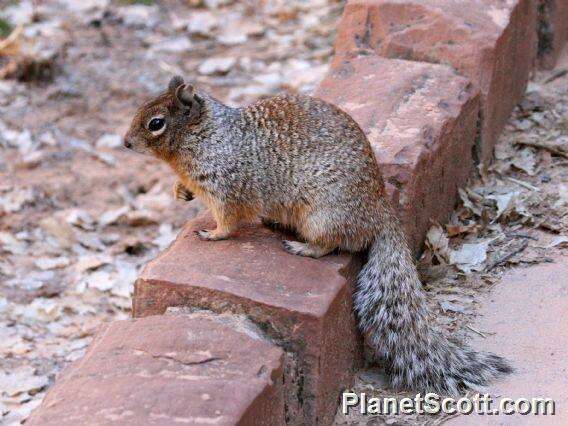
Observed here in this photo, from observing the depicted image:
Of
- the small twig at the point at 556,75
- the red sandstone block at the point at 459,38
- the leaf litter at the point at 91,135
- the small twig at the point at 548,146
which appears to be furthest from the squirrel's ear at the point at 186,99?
the small twig at the point at 556,75

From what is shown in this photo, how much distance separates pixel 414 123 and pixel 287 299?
1575 millimetres

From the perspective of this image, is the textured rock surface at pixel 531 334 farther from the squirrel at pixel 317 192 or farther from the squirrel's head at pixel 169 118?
the squirrel's head at pixel 169 118

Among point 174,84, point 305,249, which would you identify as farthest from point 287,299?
point 174,84

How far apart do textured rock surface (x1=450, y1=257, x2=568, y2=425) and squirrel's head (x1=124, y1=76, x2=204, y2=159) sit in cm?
146

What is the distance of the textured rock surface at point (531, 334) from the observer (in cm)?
349

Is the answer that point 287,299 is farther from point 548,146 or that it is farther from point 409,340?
point 548,146

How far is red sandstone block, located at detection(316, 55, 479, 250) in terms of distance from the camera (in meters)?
4.30

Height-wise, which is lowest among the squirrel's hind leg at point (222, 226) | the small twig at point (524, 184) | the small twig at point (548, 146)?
the small twig at point (524, 184)

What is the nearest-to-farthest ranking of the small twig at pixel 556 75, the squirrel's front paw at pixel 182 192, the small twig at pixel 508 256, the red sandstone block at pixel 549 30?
the squirrel's front paw at pixel 182 192
the small twig at pixel 508 256
the small twig at pixel 556 75
the red sandstone block at pixel 549 30

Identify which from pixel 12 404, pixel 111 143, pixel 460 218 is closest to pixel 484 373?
pixel 460 218

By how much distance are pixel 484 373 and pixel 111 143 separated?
446cm

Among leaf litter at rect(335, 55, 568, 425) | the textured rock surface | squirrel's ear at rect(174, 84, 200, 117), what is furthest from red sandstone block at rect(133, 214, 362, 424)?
squirrel's ear at rect(174, 84, 200, 117)

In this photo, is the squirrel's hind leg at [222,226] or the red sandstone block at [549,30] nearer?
the squirrel's hind leg at [222,226]

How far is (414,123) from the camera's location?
4570 mm
